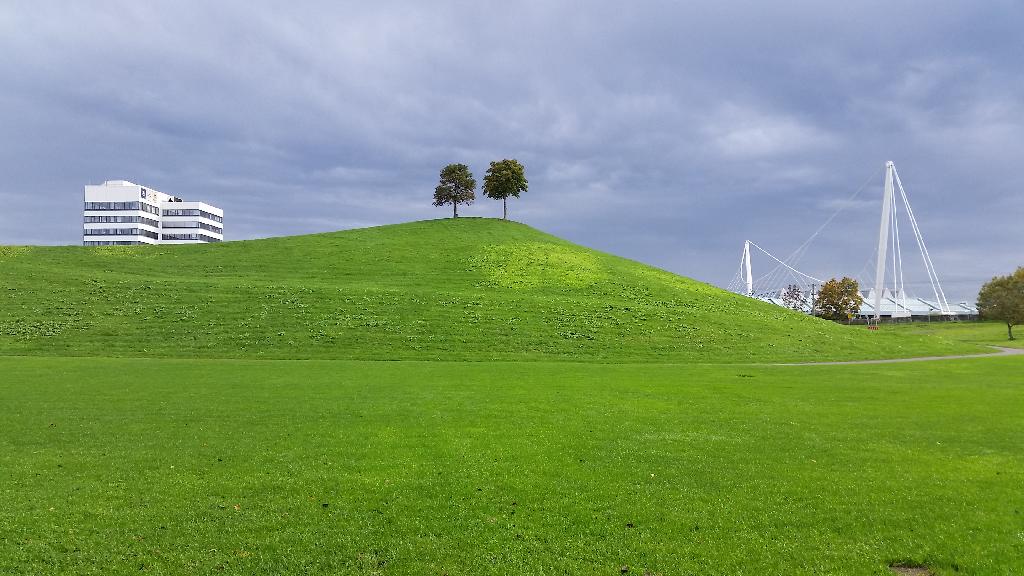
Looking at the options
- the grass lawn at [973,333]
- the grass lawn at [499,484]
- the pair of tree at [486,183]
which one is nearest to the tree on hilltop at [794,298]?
the grass lawn at [973,333]

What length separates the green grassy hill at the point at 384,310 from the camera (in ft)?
135

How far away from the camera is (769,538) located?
27.2 feet

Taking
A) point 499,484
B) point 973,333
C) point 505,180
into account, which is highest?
point 505,180

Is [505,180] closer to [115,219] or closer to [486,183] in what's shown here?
[486,183]

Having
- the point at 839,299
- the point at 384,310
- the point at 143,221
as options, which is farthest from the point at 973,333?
the point at 143,221

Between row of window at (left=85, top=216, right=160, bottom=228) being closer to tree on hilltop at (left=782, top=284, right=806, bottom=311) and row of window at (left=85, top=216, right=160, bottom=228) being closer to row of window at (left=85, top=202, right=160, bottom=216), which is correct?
row of window at (left=85, top=202, right=160, bottom=216)

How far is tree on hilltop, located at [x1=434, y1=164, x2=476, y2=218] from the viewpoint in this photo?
109m

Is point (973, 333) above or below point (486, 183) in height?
below

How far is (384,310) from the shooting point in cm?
5000

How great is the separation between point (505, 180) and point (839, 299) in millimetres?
72808

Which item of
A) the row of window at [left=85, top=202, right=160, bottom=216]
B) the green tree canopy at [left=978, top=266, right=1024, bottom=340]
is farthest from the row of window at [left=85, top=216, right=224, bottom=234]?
the green tree canopy at [left=978, top=266, right=1024, bottom=340]

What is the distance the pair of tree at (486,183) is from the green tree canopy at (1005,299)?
258 ft

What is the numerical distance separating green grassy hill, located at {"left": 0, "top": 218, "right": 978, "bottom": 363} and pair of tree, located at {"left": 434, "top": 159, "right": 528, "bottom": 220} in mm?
28121

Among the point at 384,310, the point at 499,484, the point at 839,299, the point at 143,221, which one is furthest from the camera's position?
the point at 143,221
